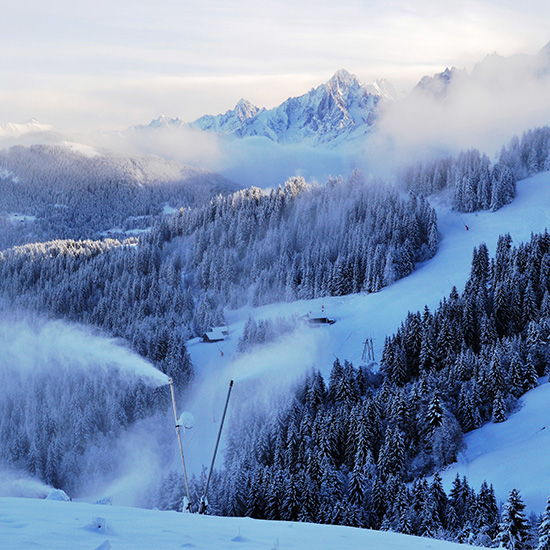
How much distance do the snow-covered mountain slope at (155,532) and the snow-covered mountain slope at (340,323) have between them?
6317 cm

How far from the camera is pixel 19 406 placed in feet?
305

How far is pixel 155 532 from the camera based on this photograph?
36.2 feet

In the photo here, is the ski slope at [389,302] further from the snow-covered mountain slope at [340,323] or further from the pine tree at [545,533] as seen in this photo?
the pine tree at [545,533]

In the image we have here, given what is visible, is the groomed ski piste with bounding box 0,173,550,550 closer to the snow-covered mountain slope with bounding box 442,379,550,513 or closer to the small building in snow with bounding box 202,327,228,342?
the snow-covered mountain slope with bounding box 442,379,550,513

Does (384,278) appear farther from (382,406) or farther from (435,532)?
(435,532)

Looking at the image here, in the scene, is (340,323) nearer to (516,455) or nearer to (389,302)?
(389,302)

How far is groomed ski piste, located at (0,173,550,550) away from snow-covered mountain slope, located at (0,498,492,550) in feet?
0.08

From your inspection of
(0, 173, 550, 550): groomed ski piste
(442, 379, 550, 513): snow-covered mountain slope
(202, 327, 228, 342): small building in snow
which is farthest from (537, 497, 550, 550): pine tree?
(202, 327, 228, 342): small building in snow

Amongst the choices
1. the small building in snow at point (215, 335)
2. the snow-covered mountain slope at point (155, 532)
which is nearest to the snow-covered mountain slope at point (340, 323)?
the small building in snow at point (215, 335)

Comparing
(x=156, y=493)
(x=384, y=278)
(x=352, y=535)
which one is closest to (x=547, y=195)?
(x=384, y=278)

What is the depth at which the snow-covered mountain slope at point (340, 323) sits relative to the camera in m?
85.4

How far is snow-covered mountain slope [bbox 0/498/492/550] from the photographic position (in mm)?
9648

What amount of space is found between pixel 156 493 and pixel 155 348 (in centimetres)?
4031

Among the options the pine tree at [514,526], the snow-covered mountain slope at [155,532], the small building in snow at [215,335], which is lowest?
the small building in snow at [215,335]
